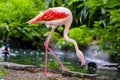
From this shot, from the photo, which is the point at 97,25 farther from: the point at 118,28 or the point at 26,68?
the point at 26,68

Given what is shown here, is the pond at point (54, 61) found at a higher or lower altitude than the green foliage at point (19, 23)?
lower

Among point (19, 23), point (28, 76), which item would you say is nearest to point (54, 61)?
point (28, 76)

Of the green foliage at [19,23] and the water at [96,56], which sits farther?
the green foliage at [19,23]

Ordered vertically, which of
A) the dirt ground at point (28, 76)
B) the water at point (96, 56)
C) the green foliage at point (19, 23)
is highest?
the green foliage at point (19, 23)

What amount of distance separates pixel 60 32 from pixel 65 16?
10.2 metres

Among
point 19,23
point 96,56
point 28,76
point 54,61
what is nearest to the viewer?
point 28,76

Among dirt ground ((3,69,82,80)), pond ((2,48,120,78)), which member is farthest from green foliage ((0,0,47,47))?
dirt ground ((3,69,82,80))

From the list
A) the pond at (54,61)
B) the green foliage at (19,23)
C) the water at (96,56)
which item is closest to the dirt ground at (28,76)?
the pond at (54,61)

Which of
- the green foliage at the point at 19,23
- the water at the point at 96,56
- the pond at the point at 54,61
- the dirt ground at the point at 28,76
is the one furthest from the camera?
the green foliage at the point at 19,23

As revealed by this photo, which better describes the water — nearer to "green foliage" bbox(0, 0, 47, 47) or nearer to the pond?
the pond

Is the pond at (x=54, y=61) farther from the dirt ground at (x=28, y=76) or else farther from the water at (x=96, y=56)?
the dirt ground at (x=28, y=76)

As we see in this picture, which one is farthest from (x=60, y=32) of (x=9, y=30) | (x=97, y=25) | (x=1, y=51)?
(x=97, y=25)

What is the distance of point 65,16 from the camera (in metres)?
7.26

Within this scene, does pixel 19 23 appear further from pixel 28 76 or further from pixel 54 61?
pixel 28 76
